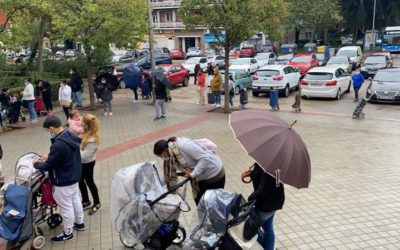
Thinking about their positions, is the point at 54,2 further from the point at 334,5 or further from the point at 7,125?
the point at 334,5

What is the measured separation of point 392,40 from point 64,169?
37827 mm

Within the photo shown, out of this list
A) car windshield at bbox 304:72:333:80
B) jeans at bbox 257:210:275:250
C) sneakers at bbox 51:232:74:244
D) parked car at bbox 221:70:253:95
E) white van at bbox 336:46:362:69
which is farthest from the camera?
white van at bbox 336:46:362:69

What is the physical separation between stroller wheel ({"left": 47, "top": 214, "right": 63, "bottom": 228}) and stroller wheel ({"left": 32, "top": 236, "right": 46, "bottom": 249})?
0.55m

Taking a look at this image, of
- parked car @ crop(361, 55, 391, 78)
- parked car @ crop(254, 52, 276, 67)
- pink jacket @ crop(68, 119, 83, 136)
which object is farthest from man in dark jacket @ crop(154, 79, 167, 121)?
parked car @ crop(254, 52, 276, 67)

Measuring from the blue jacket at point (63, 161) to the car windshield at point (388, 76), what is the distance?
1615cm

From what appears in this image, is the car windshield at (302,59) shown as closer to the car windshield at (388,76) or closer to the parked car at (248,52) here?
the car windshield at (388,76)

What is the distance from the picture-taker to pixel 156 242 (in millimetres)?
4949

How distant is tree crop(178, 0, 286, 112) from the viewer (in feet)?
45.6

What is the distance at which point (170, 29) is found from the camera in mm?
59219

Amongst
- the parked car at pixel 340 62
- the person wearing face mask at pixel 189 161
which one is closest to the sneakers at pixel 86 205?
the person wearing face mask at pixel 189 161

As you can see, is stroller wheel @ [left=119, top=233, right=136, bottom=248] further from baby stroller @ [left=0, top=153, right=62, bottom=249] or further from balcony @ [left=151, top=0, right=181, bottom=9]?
balcony @ [left=151, top=0, right=181, bottom=9]

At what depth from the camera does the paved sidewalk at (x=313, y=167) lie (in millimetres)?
5883

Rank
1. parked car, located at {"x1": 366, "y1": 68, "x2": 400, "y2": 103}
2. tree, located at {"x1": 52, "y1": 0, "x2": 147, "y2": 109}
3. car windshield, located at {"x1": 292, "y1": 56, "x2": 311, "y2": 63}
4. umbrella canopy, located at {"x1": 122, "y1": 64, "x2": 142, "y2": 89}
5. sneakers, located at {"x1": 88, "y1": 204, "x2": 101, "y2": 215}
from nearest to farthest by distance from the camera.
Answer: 1. sneakers, located at {"x1": 88, "y1": 204, "x2": 101, "y2": 215}
2. tree, located at {"x1": 52, "y1": 0, "x2": 147, "y2": 109}
3. parked car, located at {"x1": 366, "y1": 68, "x2": 400, "y2": 103}
4. umbrella canopy, located at {"x1": 122, "y1": 64, "x2": 142, "y2": 89}
5. car windshield, located at {"x1": 292, "y1": 56, "x2": 311, "y2": 63}

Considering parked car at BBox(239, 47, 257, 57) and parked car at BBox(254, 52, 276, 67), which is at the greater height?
parked car at BBox(239, 47, 257, 57)
